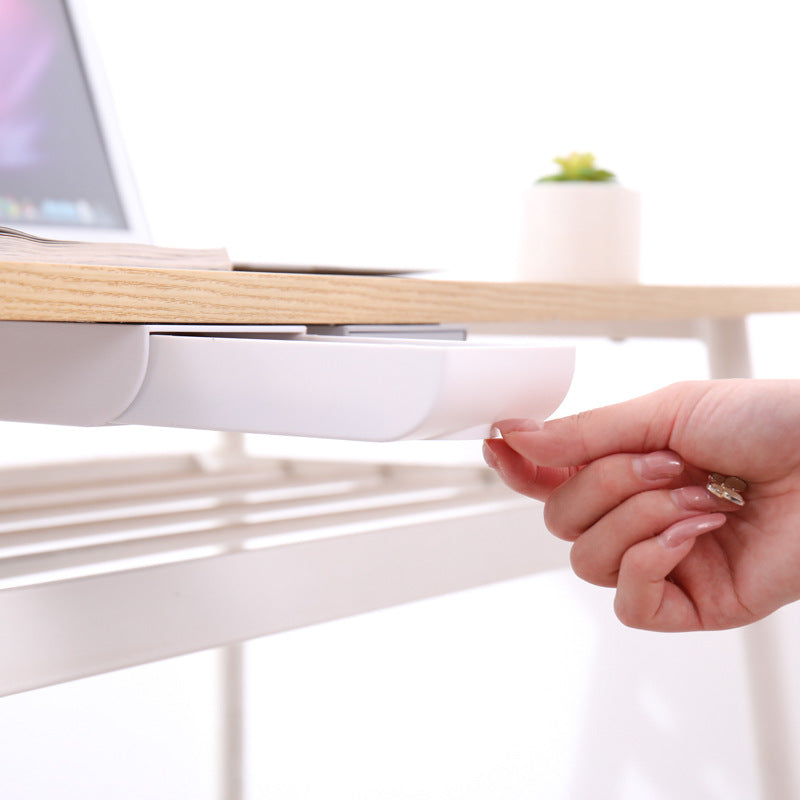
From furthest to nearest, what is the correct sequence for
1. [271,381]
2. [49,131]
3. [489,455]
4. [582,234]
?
[582,234], [49,131], [489,455], [271,381]

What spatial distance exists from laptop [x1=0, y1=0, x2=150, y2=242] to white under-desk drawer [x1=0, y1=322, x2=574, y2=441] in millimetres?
450

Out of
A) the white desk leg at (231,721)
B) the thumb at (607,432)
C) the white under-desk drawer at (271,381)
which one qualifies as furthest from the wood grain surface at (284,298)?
the white desk leg at (231,721)

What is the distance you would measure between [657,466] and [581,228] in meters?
0.59

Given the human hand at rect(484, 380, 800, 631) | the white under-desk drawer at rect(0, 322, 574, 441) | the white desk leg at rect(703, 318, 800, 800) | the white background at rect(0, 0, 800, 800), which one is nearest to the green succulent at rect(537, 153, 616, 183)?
the white desk leg at rect(703, 318, 800, 800)

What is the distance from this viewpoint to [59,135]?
0.96m

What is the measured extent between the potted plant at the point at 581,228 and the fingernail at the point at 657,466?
1.83ft

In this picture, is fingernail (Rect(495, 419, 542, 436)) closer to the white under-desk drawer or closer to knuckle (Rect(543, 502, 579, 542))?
the white under-desk drawer

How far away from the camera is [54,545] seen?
813 millimetres

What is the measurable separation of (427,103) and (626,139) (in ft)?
1.21

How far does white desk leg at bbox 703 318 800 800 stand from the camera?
46.8 inches

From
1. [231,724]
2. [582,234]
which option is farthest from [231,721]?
[582,234]

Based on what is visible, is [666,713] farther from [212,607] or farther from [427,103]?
[212,607]

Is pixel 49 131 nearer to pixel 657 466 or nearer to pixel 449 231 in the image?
pixel 657 466

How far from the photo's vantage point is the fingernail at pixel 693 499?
22.3 inches
